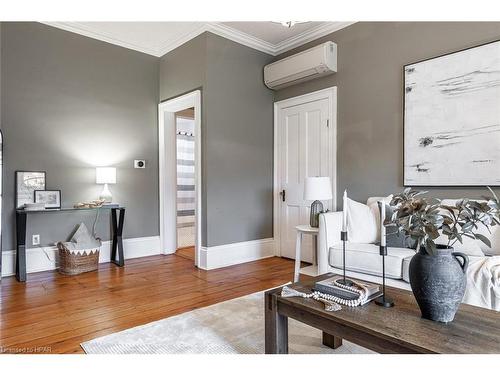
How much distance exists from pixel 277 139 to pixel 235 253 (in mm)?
1658

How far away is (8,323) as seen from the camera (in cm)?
227

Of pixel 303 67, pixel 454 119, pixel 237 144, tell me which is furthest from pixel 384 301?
pixel 303 67

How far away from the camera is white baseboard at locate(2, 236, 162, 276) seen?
3.42 meters

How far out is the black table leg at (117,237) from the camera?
3.91 meters

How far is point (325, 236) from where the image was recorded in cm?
279

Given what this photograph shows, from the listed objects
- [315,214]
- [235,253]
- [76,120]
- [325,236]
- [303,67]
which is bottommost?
[235,253]

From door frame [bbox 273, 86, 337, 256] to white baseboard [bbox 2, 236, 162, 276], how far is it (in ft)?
5.81

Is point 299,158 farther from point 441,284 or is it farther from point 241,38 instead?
point 441,284

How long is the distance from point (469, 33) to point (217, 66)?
2555 millimetres

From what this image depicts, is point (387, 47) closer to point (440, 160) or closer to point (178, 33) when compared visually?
point (440, 160)

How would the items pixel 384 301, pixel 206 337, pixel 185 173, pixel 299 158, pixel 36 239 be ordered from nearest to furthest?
pixel 384 301 < pixel 206 337 < pixel 36 239 < pixel 299 158 < pixel 185 173

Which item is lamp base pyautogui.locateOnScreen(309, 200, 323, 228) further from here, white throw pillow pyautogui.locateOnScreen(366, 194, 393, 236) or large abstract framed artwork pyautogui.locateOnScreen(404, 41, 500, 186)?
large abstract framed artwork pyautogui.locateOnScreen(404, 41, 500, 186)

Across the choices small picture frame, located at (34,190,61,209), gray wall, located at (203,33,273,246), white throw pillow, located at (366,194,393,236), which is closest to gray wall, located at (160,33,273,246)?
gray wall, located at (203,33,273,246)
